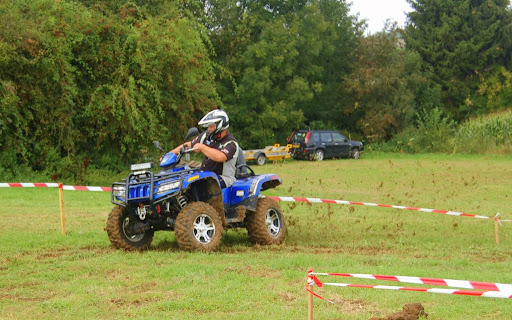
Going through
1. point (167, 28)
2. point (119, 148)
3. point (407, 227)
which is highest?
point (167, 28)

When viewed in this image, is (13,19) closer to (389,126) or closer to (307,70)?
(307,70)

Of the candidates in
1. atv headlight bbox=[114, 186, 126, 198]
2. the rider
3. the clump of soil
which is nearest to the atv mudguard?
the rider

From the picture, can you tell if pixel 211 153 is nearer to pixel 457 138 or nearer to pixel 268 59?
pixel 268 59

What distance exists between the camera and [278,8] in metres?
41.5

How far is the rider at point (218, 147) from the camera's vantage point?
9719mm

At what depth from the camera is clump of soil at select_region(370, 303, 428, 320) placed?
5.92m

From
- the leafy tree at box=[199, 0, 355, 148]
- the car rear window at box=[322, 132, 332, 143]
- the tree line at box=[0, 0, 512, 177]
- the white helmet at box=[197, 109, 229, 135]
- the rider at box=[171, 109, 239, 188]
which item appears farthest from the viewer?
the leafy tree at box=[199, 0, 355, 148]

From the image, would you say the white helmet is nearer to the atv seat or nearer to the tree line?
the atv seat

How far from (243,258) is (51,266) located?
2.63 meters

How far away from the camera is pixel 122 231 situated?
9.70 m

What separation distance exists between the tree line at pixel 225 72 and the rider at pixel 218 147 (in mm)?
10349

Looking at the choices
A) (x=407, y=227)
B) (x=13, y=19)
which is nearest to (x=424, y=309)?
(x=407, y=227)

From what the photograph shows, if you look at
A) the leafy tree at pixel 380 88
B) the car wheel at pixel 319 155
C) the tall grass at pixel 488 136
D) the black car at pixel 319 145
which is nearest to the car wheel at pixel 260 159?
the black car at pixel 319 145

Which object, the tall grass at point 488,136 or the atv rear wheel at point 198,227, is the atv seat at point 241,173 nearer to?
the atv rear wheel at point 198,227
